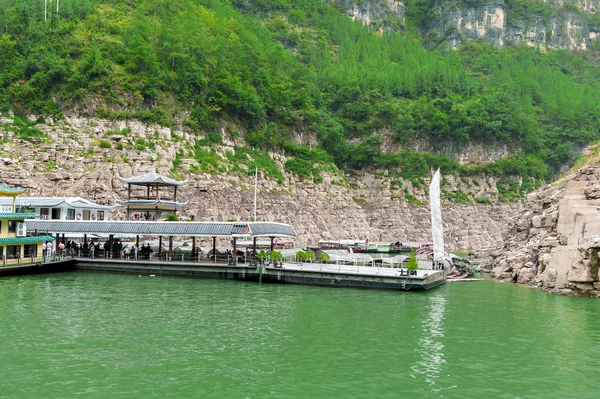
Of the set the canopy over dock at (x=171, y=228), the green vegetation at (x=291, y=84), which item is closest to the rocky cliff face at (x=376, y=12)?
the green vegetation at (x=291, y=84)

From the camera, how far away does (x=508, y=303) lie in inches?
1563

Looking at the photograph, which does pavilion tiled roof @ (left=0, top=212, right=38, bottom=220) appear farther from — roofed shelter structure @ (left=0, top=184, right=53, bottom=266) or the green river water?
the green river water

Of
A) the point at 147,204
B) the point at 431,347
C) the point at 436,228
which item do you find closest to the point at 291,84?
the point at 147,204

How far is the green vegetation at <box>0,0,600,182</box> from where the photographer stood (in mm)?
86188

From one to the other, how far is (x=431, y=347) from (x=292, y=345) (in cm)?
601

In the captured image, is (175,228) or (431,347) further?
(175,228)

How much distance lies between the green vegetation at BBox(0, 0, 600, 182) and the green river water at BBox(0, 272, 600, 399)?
49467 mm

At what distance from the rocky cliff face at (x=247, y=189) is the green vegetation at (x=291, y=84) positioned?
2.17 meters

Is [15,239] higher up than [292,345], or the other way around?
[15,239]

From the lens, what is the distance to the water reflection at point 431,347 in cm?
2258

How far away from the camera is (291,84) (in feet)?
380

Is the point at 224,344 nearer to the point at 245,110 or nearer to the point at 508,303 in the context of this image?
the point at 508,303

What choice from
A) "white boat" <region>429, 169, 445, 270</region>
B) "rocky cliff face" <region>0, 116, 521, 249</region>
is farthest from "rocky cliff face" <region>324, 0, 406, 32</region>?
"white boat" <region>429, 169, 445, 270</region>

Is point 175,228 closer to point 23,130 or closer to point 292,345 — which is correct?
point 292,345
